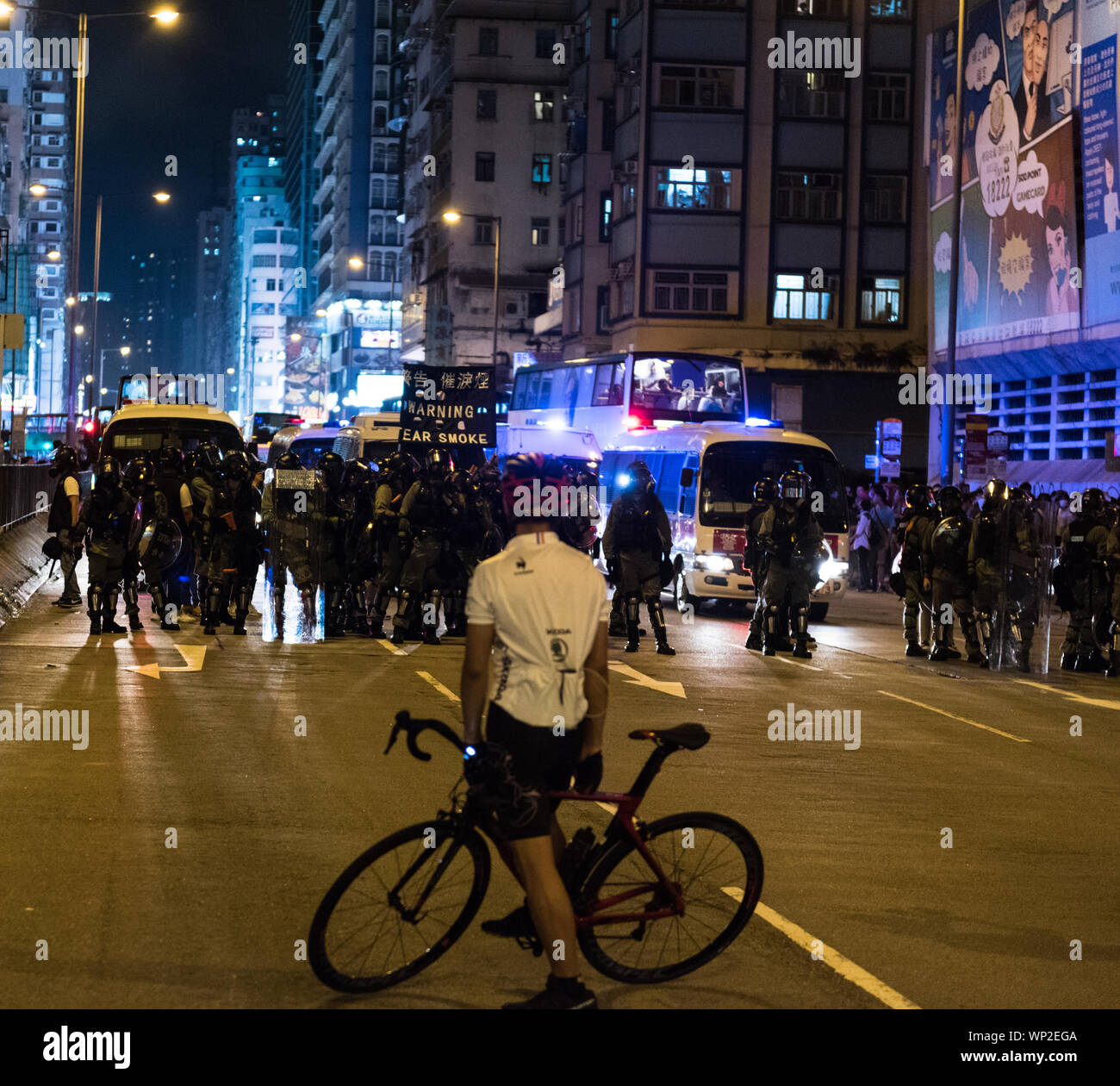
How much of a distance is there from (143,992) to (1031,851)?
4.88 m

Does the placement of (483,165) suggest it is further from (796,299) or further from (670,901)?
(670,901)

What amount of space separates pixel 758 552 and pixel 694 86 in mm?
39560

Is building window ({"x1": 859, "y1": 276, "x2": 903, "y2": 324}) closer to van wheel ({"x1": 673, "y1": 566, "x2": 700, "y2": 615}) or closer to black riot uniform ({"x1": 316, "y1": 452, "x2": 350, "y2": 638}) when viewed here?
van wheel ({"x1": 673, "y1": 566, "x2": 700, "y2": 615})

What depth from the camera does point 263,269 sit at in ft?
645

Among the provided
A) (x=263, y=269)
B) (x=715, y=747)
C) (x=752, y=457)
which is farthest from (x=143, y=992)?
(x=263, y=269)

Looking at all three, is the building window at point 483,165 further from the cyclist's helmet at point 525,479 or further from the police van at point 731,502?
the cyclist's helmet at point 525,479

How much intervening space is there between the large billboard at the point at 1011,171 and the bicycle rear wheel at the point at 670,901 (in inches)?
1172

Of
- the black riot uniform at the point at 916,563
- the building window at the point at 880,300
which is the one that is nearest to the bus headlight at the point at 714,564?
the black riot uniform at the point at 916,563

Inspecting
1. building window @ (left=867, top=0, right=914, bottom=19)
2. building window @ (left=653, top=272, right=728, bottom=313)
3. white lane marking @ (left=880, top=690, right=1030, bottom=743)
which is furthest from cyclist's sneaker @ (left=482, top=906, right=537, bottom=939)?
building window @ (left=867, top=0, right=914, bottom=19)

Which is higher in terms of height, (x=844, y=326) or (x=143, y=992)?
(x=844, y=326)

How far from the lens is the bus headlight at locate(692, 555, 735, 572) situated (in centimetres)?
2520

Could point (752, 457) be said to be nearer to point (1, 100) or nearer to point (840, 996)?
point (840, 996)

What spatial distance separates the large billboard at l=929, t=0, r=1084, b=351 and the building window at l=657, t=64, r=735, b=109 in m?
11.8

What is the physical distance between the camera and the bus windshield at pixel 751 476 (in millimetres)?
25547
